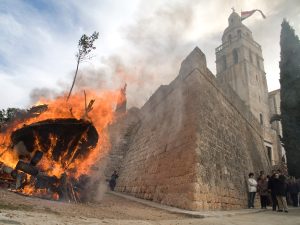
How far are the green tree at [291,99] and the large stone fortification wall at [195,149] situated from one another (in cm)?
479

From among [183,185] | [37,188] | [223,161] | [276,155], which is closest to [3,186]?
[37,188]

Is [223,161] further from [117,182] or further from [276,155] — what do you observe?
[276,155]

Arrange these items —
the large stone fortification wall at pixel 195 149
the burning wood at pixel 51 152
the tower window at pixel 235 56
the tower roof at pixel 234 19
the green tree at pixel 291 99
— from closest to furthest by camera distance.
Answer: the burning wood at pixel 51 152
the large stone fortification wall at pixel 195 149
the green tree at pixel 291 99
the tower window at pixel 235 56
the tower roof at pixel 234 19

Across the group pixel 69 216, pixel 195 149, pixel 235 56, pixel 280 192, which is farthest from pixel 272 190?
pixel 235 56

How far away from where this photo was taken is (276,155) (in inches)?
1412

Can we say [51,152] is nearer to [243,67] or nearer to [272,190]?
[272,190]

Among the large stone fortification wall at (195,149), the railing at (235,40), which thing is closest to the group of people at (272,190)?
the large stone fortification wall at (195,149)

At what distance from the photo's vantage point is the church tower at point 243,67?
1708 inches

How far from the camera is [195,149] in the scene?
9.18m

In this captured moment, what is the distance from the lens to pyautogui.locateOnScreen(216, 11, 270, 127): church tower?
43.4 meters

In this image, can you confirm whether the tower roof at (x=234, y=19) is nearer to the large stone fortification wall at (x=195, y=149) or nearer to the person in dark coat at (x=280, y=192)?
the large stone fortification wall at (x=195, y=149)

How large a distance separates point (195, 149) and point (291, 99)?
14.8 meters

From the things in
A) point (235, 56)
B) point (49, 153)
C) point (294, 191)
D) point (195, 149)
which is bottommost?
point (294, 191)

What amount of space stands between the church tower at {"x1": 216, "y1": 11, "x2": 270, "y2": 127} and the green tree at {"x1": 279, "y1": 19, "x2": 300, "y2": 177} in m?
19.7
